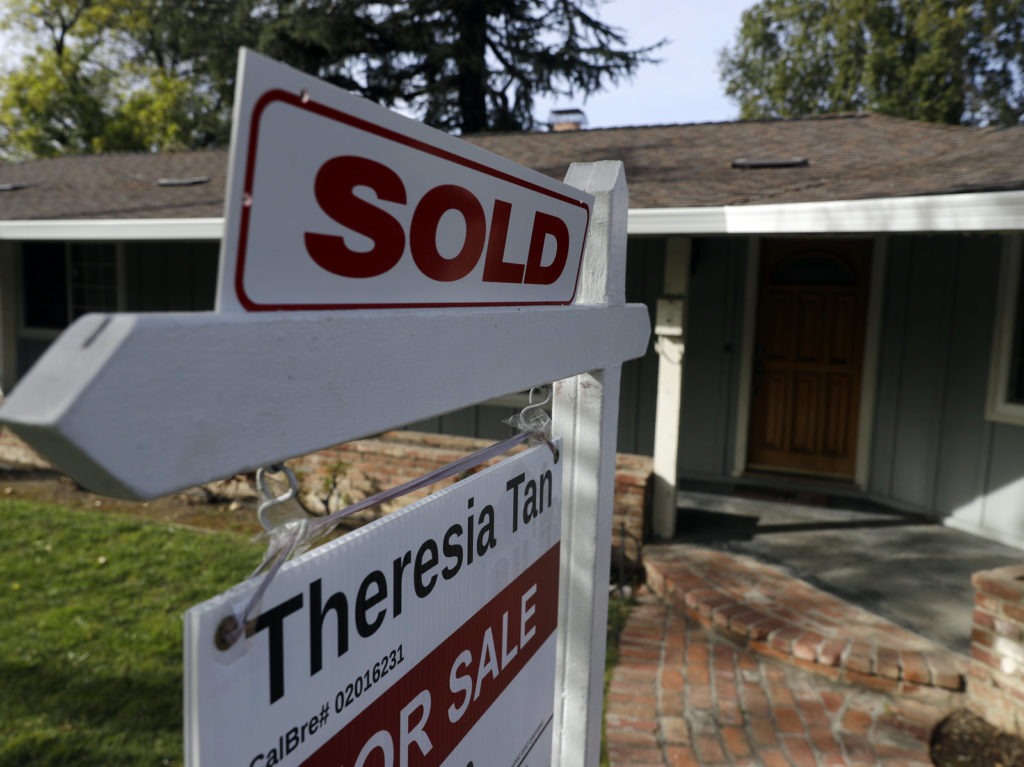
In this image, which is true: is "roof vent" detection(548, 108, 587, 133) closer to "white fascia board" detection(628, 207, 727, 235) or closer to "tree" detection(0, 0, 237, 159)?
"white fascia board" detection(628, 207, 727, 235)

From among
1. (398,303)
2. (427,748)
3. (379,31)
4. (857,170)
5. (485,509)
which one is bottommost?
(427,748)

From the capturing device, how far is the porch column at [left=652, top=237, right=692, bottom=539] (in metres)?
6.37

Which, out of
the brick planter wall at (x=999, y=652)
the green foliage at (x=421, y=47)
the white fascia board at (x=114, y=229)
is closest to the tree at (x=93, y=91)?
the green foliage at (x=421, y=47)

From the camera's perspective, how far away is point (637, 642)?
4793mm

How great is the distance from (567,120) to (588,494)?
36.8ft

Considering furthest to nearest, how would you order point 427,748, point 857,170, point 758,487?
point 758,487 < point 857,170 < point 427,748

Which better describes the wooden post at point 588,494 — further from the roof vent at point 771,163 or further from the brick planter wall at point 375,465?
the roof vent at point 771,163

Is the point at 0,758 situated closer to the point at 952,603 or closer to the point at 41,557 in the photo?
the point at 41,557

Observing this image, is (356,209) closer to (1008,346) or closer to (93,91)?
(1008,346)

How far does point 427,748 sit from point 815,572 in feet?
16.5

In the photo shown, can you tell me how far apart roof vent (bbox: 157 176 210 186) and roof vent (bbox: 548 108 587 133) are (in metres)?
5.15

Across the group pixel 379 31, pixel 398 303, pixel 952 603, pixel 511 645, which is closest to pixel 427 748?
pixel 511 645

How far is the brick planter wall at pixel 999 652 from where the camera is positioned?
380 cm

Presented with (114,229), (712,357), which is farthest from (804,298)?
(114,229)
